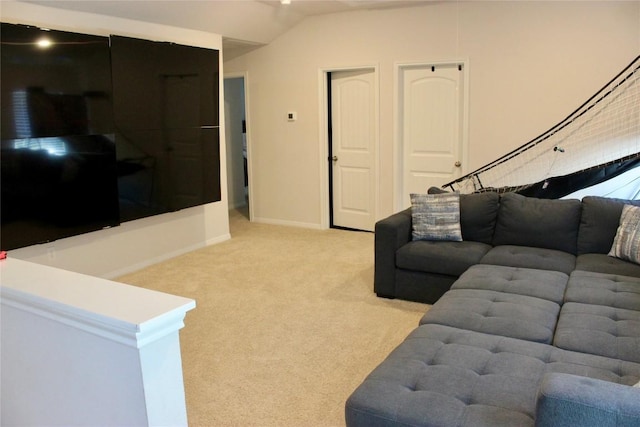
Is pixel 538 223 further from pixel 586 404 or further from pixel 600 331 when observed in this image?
pixel 586 404

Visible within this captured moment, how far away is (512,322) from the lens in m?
2.60

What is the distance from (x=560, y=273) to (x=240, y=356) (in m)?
2.01

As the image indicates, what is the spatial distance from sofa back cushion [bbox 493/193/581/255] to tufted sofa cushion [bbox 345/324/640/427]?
1725mm

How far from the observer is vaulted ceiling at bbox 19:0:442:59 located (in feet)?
14.8

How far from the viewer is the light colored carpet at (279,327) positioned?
8.98ft

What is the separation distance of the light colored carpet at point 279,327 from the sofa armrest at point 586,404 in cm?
122

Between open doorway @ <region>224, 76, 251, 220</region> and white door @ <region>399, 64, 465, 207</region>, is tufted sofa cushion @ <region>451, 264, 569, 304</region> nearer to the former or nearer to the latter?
white door @ <region>399, 64, 465, 207</region>

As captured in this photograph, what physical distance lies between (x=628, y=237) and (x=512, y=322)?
1468 millimetres

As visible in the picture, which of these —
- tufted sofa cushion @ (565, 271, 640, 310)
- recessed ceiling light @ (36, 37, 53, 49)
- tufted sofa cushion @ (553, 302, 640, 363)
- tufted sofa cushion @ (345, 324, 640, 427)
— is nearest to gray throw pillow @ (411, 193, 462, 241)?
tufted sofa cushion @ (565, 271, 640, 310)

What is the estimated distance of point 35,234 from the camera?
4.01 metres

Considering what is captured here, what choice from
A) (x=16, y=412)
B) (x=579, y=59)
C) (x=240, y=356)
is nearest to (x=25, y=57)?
(x=240, y=356)

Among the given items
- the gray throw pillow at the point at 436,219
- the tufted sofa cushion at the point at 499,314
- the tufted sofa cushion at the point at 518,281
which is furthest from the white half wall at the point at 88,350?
the gray throw pillow at the point at 436,219

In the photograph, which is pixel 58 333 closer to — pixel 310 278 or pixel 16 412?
pixel 16 412

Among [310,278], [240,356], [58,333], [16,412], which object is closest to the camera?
[58,333]
